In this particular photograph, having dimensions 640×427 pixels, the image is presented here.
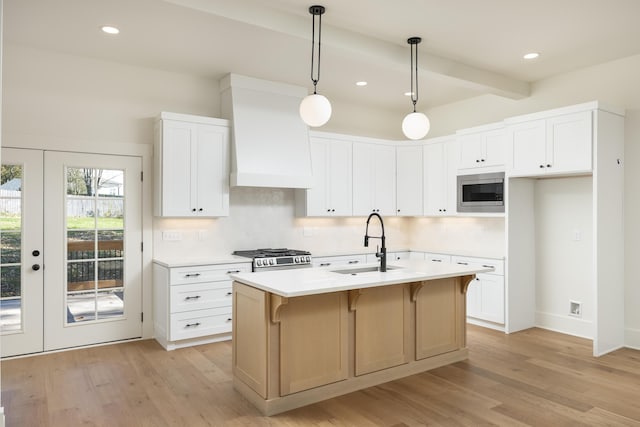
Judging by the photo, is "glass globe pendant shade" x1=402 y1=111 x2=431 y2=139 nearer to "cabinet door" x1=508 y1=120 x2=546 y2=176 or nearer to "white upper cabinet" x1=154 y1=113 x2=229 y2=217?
"cabinet door" x1=508 y1=120 x2=546 y2=176

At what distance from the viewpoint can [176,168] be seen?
15.4 feet

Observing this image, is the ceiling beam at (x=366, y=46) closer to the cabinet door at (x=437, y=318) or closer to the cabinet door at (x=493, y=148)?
the cabinet door at (x=493, y=148)

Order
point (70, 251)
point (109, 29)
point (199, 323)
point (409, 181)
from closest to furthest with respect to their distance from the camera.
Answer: point (109, 29) → point (70, 251) → point (199, 323) → point (409, 181)

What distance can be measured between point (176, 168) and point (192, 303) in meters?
1.42

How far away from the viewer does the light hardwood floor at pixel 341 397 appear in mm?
2961

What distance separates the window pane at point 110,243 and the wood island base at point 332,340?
6.41ft

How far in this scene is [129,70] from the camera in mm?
4773

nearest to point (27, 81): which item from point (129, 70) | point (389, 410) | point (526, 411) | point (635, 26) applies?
point (129, 70)

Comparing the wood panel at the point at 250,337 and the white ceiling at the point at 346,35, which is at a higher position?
the white ceiling at the point at 346,35

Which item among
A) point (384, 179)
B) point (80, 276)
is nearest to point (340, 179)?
point (384, 179)

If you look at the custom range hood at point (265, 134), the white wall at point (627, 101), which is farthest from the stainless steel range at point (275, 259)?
the white wall at point (627, 101)

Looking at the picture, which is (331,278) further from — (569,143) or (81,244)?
(569,143)

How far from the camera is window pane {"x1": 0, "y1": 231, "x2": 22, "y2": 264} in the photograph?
417 cm

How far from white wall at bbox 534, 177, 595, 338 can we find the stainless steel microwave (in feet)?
1.90
